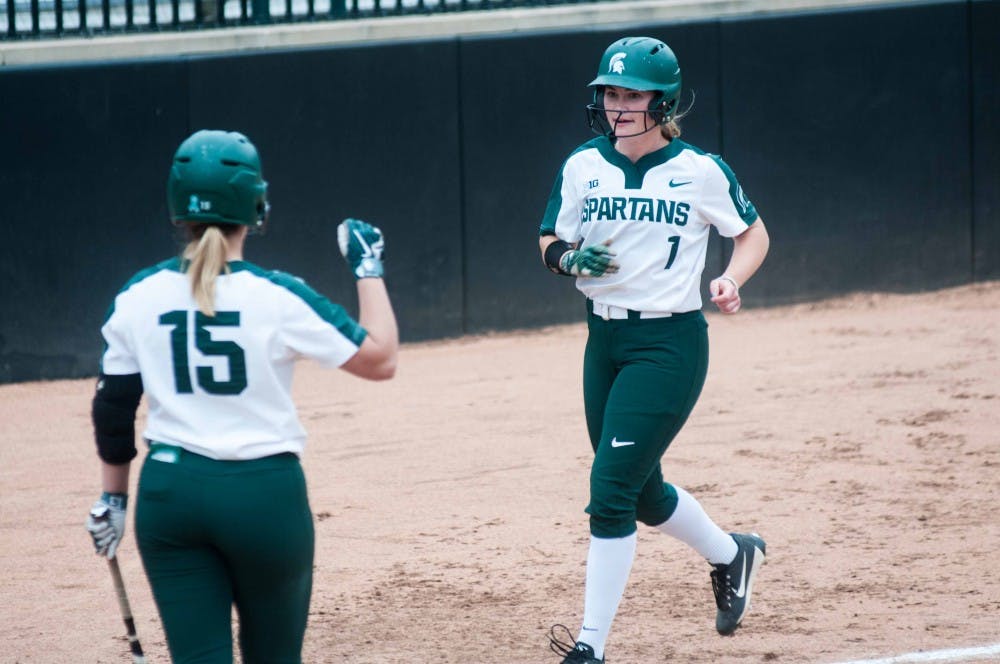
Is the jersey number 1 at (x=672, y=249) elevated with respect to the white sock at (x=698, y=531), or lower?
elevated

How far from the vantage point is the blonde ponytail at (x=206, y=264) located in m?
2.99

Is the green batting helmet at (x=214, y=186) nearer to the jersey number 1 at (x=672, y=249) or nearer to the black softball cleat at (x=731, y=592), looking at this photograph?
the jersey number 1 at (x=672, y=249)

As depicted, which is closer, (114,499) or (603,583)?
(114,499)

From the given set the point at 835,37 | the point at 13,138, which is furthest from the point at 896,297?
the point at 13,138

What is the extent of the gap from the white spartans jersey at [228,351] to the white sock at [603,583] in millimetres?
1564

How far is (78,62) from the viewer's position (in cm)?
892

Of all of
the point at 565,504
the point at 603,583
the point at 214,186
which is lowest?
the point at 565,504

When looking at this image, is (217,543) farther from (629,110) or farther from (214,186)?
(629,110)

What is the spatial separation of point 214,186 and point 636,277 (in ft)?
5.71

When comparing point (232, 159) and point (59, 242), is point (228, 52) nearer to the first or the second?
point (59, 242)

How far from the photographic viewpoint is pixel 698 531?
480cm

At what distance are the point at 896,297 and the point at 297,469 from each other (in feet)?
28.3

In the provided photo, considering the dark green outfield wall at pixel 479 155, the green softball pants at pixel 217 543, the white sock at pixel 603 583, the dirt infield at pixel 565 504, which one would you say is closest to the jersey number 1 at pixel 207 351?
the green softball pants at pixel 217 543

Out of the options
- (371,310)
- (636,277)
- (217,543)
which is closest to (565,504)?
(636,277)
